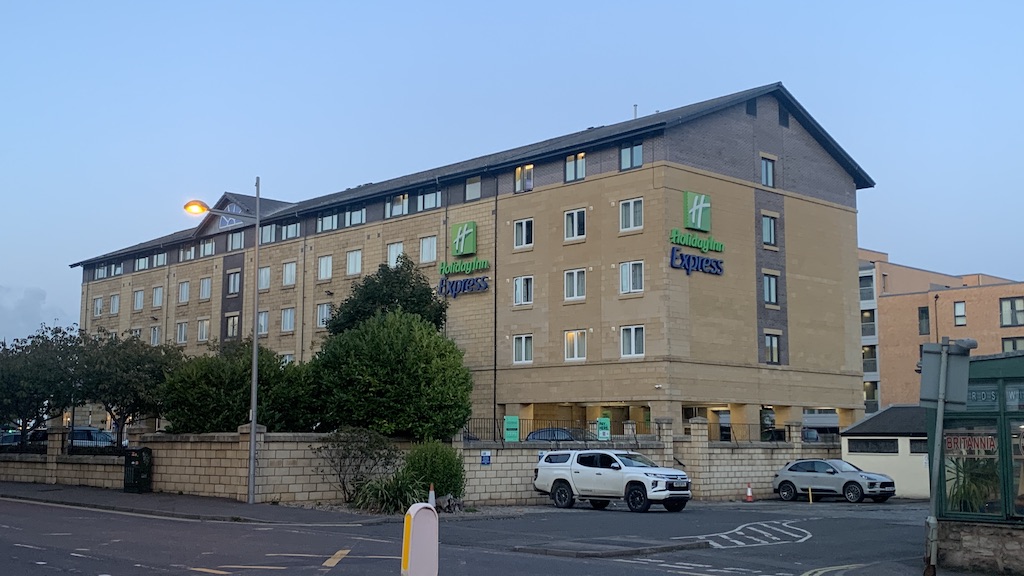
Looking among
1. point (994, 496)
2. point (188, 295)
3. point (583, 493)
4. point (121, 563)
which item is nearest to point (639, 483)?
point (583, 493)

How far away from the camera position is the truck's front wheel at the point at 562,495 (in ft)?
103

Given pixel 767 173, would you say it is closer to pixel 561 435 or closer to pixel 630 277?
pixel 630 277

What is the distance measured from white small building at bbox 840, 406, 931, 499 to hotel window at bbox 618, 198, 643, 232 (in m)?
12.2

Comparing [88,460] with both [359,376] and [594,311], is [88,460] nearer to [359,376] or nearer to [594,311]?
[359,376]

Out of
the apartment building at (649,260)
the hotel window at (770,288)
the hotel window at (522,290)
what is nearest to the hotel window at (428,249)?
the apartment building at (649,260)

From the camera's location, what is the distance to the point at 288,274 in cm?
6206

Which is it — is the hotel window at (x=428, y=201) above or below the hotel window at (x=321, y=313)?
above

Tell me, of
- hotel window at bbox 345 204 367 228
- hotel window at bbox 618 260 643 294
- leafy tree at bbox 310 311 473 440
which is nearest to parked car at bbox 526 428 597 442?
leafy tree at bbox 310 311 473 440

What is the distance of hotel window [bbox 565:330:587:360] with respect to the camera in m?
47.0

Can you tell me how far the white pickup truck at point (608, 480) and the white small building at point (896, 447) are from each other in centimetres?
1422

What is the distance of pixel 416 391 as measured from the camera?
31719 millimetres

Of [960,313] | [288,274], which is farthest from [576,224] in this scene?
A: [960,313]

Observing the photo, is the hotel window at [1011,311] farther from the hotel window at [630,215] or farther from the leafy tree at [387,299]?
the leafy tree at [387,299]

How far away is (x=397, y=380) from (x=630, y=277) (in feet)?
54.1
